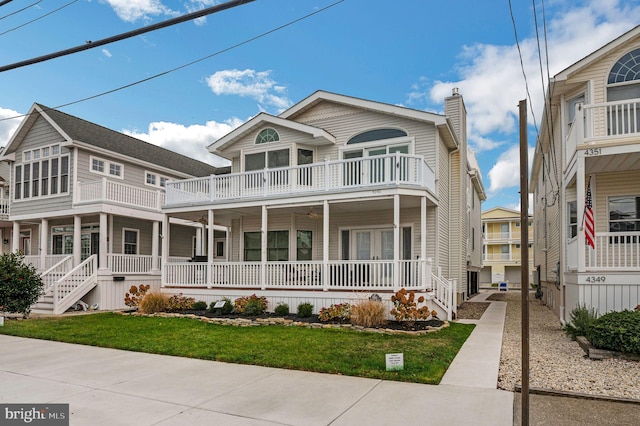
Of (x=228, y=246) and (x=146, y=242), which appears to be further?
(x=146, y=242)

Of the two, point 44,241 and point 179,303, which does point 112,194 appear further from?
point 179,303

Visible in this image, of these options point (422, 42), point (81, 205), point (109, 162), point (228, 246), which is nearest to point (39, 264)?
point (81, 205)

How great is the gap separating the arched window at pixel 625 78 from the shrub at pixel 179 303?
14179 millimetres

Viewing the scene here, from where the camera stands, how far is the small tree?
13.8 m

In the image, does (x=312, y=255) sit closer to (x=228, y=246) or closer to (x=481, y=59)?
(x=228, y=246)

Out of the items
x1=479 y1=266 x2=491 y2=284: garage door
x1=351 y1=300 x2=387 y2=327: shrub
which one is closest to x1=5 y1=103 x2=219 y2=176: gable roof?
x1=351 y1=300 x2=387 y2=327: shrub

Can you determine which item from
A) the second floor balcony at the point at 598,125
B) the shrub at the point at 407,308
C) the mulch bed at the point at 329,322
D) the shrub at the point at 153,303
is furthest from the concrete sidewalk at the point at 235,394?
the shrub at the point at 153,303

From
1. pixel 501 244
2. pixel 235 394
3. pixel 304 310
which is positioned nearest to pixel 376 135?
pixel 304 310

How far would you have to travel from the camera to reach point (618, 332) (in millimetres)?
8039

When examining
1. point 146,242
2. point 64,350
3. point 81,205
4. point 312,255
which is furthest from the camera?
point 146,242

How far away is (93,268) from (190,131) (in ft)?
75.8

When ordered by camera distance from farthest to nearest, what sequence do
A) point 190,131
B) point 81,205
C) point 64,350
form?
1. point 190,131
2. point 81,205
3. point 64,350

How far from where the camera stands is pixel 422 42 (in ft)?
44.7

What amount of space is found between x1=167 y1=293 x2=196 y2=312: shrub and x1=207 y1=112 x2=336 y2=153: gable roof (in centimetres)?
606
